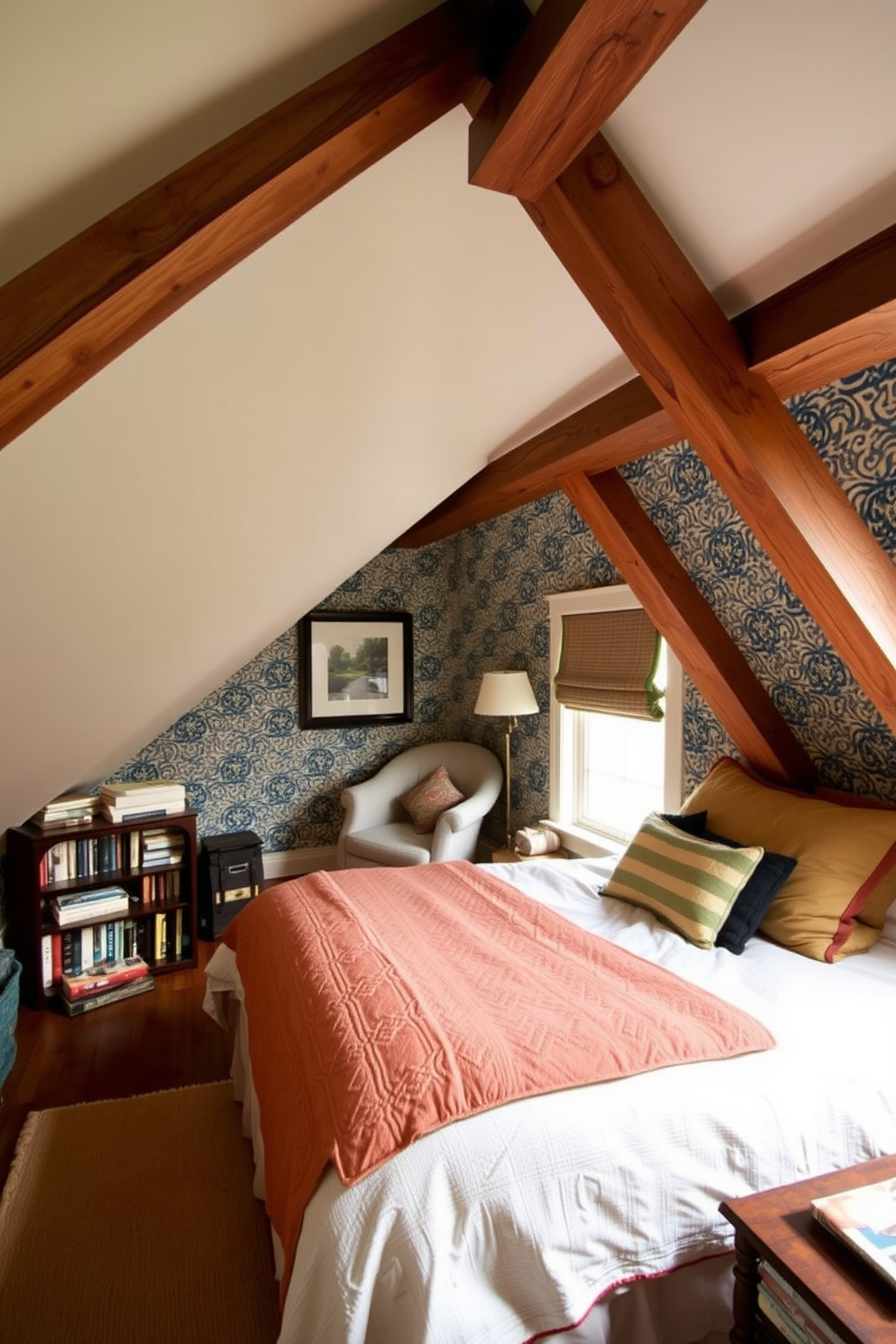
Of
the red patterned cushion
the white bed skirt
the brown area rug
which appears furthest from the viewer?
the red patterned cushion

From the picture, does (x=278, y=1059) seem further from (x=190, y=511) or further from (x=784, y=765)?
(x=784, y=765)

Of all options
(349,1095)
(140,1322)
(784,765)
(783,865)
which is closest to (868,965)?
(783,865)

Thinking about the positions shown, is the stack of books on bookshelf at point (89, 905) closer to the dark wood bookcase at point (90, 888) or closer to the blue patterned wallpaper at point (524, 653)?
the dark wood bookcase at point (90, 888)

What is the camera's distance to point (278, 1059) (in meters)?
1.70

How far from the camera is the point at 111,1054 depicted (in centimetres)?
278

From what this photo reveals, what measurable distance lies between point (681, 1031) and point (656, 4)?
1797 millimetres

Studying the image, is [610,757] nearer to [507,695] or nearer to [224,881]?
[507,695]

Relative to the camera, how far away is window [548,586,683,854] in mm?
3029

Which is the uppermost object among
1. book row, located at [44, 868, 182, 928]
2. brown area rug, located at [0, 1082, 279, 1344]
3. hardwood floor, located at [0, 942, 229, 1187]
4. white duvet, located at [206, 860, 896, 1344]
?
white duvet, located at [206, 860, 896, 1344]

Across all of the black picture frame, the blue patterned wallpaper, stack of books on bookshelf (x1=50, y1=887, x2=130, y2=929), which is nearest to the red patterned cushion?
the blue patterned wallpaper

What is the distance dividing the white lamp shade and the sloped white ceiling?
5.00ft

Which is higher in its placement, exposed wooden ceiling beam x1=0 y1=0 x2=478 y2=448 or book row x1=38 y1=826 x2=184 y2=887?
exposed wooden ceiling beam x1=0 y1=0 x2=478 y2=448

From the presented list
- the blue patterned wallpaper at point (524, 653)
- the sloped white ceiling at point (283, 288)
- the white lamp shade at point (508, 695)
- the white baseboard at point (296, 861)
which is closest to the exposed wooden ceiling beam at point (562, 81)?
the sloped white ceiling at point (283, 288)

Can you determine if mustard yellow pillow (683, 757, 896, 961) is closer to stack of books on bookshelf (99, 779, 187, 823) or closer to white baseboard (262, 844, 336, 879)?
stack of books on bookshelf (99, 779, 187, 823)
